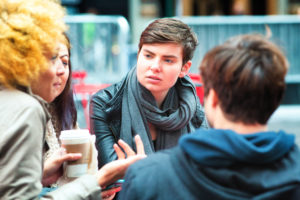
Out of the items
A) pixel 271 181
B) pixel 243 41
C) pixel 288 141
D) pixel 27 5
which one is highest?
pixel 27 5

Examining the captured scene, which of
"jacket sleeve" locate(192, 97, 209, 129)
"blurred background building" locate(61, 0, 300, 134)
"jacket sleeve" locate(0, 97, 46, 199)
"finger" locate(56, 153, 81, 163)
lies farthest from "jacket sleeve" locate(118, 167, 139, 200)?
"blurred background building" locate(61, 0, 300, 134)

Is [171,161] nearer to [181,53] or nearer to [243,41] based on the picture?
[243,41]

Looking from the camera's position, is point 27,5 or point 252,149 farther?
point 27,5

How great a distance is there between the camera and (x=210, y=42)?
27.1 feet

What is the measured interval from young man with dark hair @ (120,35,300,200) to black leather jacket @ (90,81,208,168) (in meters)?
1.08

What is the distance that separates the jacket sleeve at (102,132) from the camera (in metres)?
2.61

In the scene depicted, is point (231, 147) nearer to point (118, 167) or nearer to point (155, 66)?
point (118, 167)

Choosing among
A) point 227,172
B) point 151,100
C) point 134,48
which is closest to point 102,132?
point 151,100

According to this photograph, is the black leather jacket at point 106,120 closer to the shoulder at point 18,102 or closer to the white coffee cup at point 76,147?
the white coffee cup at point 76,147

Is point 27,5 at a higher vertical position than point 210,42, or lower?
higher

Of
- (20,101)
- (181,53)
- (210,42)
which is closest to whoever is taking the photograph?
(20,101)

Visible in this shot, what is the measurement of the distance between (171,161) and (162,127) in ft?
3.97

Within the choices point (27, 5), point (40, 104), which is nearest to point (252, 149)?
point (40, 104)

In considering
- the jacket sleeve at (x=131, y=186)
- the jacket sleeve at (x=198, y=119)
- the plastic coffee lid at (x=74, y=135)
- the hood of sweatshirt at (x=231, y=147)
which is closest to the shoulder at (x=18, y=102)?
the plastic coffee lid at (x=74, y=135)
